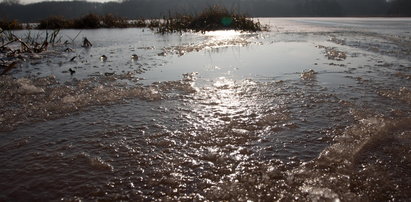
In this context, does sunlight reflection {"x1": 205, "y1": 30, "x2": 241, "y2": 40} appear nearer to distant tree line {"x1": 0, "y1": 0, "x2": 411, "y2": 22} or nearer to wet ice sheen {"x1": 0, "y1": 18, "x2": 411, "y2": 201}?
wet ice sheen {"x1": 0, "y1": 18, "x2": 411, "y2": 201}

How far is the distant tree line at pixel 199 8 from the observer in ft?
154

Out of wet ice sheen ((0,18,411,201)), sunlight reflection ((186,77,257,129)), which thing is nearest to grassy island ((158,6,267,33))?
wet ice sheen ((0,18,411,201))

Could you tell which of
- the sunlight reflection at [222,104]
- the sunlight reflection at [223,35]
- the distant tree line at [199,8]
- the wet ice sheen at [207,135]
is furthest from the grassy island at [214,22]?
the distant tree line at [199,8]

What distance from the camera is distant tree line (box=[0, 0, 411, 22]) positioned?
1848 inches

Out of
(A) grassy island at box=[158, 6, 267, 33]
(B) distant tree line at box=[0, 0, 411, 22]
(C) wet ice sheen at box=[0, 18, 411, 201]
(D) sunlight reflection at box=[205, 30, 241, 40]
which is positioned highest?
(B) distant tree line at box=[0, 0, 411, 22]

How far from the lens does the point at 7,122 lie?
220 cm

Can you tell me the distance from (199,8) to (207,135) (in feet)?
199

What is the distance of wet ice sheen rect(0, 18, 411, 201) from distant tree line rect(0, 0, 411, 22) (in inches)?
1643

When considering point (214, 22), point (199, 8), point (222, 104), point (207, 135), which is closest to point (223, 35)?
point (214, 22)

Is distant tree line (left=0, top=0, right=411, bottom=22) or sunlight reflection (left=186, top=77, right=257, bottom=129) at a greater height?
distant tree line (left=0, top=0, right=411, bottom=22)

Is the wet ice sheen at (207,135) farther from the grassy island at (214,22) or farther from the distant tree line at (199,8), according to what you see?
→ the distant tree line at (199,8)

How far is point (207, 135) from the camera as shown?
1.96 meters

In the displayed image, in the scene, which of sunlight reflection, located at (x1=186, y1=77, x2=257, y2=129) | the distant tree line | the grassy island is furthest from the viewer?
the distant tree line

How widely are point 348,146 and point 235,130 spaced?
2.28ft
